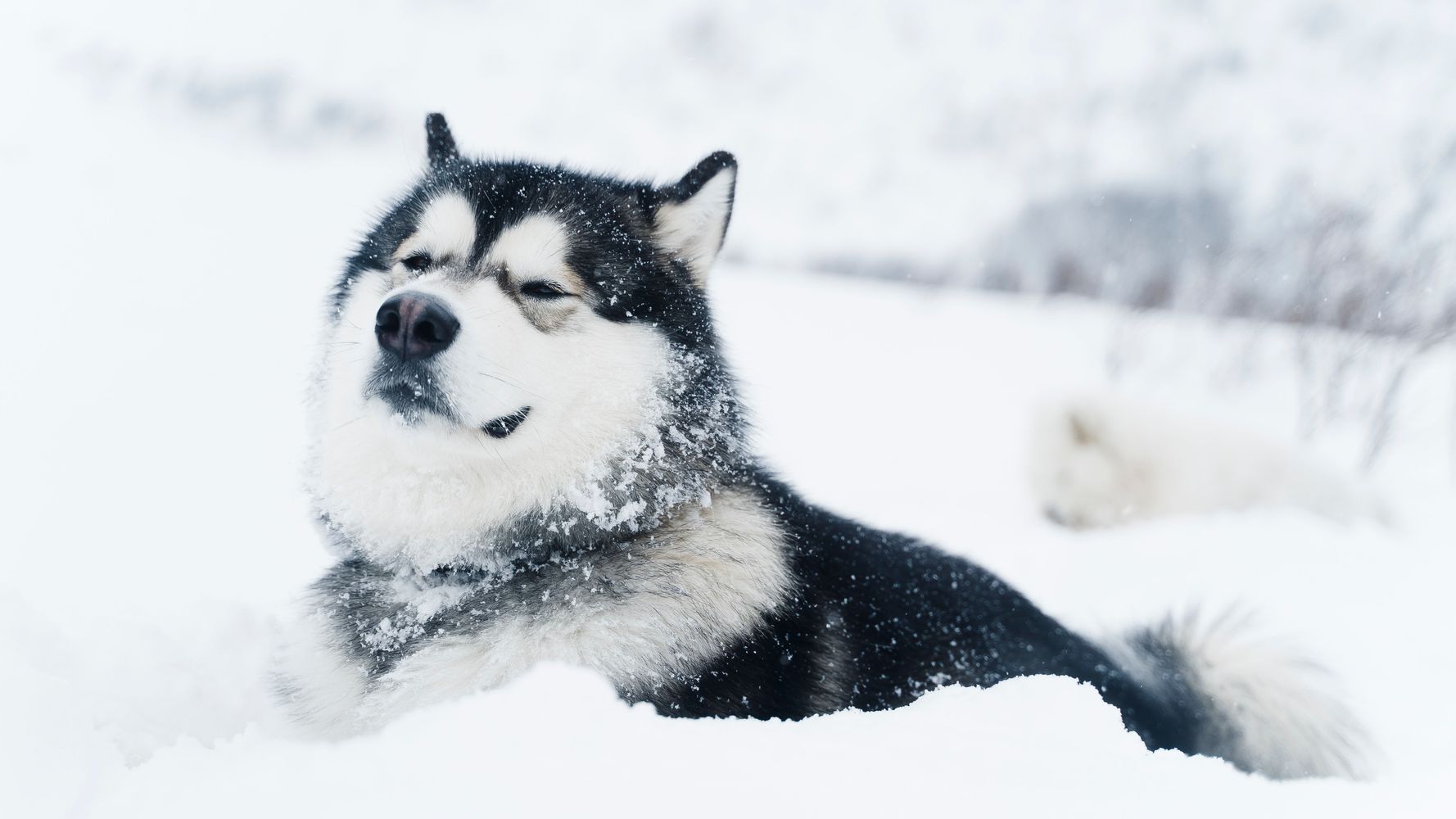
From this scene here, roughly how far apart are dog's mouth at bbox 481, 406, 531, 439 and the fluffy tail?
1.82 m

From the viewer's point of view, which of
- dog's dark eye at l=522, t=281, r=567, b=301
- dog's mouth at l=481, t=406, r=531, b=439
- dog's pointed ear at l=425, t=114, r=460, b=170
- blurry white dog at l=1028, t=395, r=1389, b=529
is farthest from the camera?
blurry white dog at l=1028, t=395, r=1389, b=529

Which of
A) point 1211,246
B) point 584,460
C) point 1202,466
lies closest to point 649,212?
point 584,460

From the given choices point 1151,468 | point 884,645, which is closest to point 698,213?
point 884,645

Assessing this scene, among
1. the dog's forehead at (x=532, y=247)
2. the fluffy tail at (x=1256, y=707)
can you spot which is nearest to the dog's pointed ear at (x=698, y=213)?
the dog's forehead at (x=532, y=247)

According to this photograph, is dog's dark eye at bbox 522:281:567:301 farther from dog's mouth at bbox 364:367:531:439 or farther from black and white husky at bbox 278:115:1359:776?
dog's mouth at bbox 364:367:531:439


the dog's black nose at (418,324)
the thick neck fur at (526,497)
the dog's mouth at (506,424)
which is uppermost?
the dog's black nose at (418,324)

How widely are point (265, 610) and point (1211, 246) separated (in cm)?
658

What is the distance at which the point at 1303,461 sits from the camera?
15.5 feet

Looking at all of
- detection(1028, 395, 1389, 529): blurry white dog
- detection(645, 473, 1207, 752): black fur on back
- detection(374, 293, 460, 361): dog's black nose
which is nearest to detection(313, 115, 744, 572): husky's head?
detection(374, 293, 460, 361): dog's black nose

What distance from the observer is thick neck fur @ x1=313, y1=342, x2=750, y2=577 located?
1812 mm

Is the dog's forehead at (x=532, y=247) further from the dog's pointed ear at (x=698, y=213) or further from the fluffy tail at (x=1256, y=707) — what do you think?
the fluffy tail at (x=1256, y=707)

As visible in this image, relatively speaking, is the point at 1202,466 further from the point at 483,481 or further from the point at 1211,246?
the point at 483,481

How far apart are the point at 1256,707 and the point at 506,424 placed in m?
2.19

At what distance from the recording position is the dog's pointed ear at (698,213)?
2.13 metres
